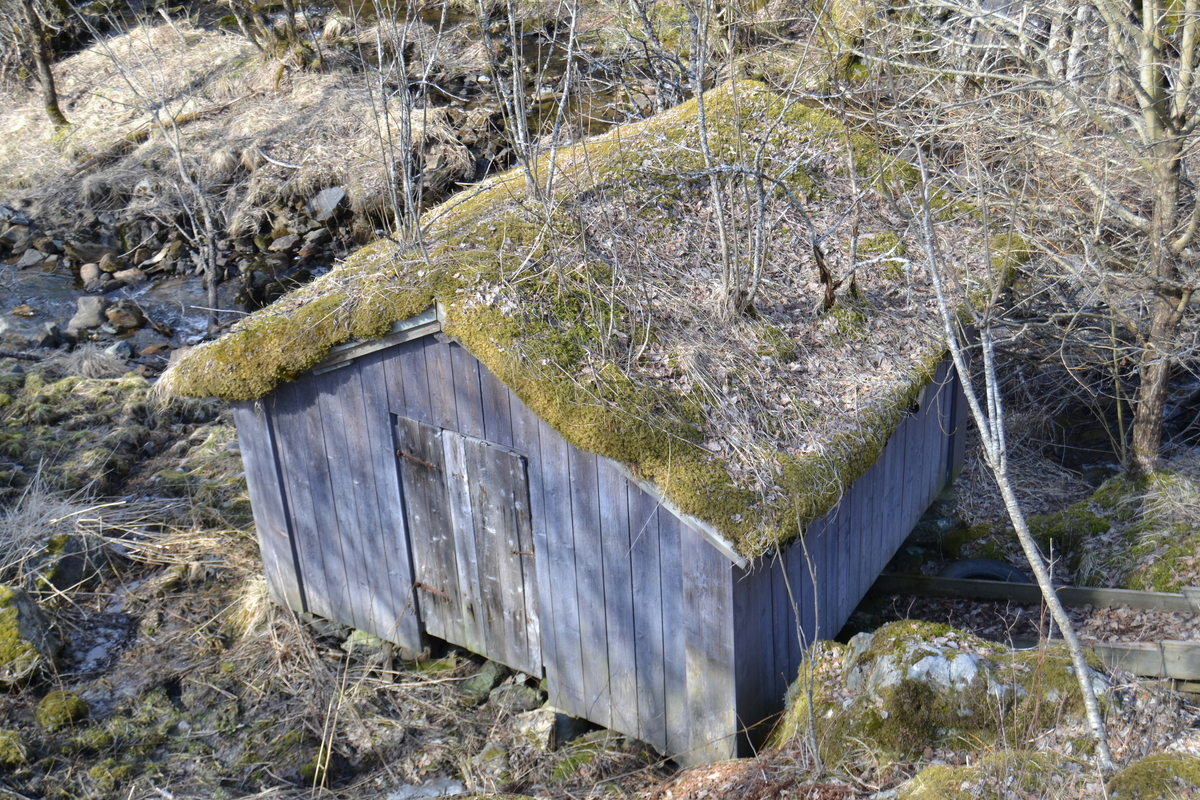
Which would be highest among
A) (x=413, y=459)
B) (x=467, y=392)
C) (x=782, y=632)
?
(x=467, y=392)

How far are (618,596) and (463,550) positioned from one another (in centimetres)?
118

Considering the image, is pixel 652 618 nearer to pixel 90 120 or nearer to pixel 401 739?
pixel 401 739

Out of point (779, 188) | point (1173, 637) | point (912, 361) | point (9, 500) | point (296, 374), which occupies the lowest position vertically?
point (1173, 637)

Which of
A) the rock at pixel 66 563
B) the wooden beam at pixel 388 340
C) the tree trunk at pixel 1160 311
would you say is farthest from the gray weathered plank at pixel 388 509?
the tree trunk at pixel 1160 311

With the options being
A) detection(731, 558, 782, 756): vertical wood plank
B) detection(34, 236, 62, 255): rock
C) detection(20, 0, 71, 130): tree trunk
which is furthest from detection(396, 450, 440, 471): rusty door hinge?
detection(20, 0, 71, 130): tree trunk

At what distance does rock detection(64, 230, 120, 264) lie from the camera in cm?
1481

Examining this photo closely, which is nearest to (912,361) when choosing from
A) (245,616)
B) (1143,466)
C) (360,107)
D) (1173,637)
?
(1173,637)

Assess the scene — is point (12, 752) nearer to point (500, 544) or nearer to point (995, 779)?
point (500, 544)

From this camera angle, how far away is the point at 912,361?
5.95 metres

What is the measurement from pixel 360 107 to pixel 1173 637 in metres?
14.2

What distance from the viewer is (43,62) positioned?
56.9 ft

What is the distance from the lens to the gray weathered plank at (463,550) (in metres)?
5.68

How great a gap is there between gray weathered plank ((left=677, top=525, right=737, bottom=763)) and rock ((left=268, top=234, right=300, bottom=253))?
1100 cm

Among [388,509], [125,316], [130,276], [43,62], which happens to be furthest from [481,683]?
[43,62]
